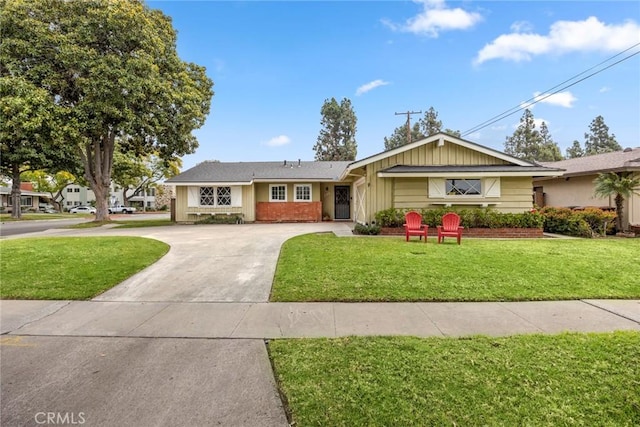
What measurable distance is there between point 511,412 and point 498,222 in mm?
11696

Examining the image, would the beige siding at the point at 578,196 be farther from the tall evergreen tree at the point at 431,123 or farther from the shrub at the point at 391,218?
the tall evergreen tree at the point at 431,123

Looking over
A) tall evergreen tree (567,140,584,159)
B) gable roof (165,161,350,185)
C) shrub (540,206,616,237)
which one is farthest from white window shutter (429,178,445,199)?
tall evergreen tree (567,140,584,159)

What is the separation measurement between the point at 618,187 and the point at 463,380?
13699 mm

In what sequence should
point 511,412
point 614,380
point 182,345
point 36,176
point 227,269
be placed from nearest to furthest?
point 511,412
point 614,380
point 182,345
point 227,269
point 36,176

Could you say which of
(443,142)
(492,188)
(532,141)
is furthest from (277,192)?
(532,141)

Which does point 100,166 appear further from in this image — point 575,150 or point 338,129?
point 575,150

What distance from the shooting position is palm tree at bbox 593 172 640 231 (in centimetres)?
1190

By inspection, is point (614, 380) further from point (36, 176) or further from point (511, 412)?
point (36, 176)

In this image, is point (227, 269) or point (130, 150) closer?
point (227, 269)

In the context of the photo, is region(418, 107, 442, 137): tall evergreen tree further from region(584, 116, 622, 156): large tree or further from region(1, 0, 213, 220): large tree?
region(1, 0, 213, 220): large tree

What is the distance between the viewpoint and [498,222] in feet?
41.0

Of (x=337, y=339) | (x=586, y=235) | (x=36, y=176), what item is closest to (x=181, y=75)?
(x=337, y=339)

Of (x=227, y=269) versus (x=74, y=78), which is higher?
(x=74, y=78)

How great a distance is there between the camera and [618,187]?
11.9 m
